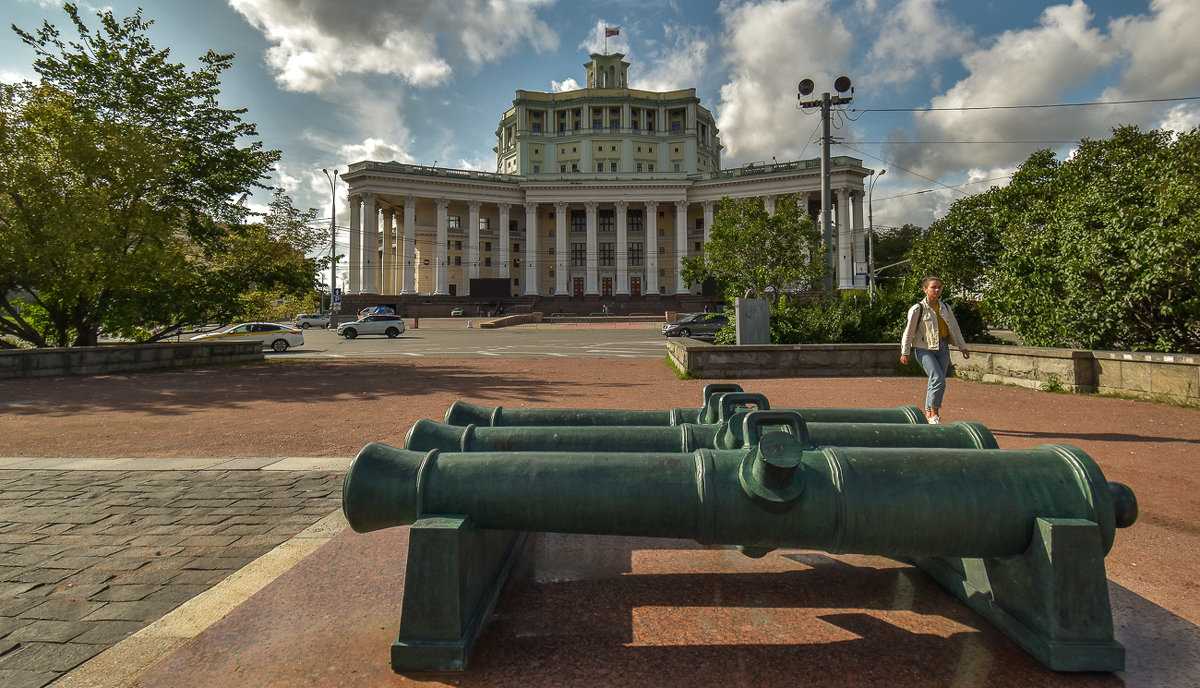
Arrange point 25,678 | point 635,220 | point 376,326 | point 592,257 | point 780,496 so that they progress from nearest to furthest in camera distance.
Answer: point 780,496 → point 25,678 → point 376,326 → point 592,257 → point 635,220

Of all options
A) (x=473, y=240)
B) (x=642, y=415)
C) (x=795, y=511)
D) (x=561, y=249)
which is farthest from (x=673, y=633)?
(x=561, y=249)

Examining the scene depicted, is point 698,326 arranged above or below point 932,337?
above

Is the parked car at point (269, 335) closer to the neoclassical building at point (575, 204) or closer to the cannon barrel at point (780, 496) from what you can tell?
the cannon barrel at point (780, 496)

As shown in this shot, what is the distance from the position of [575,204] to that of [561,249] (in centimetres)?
635

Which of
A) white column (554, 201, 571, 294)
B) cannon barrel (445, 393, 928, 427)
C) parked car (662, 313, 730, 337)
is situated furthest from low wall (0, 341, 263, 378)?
white column (554, 201, 571, 294)

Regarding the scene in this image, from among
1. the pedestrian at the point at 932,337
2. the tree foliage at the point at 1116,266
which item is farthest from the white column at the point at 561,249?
the pedestrian at the point at 932,337

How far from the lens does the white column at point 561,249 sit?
7819cm

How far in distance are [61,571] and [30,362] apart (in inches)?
522

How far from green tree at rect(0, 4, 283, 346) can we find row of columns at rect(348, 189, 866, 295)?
57157mm

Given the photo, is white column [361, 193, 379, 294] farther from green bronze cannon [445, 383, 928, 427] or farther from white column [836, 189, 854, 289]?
green bronze cannon [445, 383, 928, 427]

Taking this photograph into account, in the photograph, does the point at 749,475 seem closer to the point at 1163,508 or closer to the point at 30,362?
the point at 1163,508

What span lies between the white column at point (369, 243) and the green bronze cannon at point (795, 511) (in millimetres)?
75943

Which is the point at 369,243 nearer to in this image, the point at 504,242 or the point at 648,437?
the point at 504,242

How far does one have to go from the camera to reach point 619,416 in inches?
124
